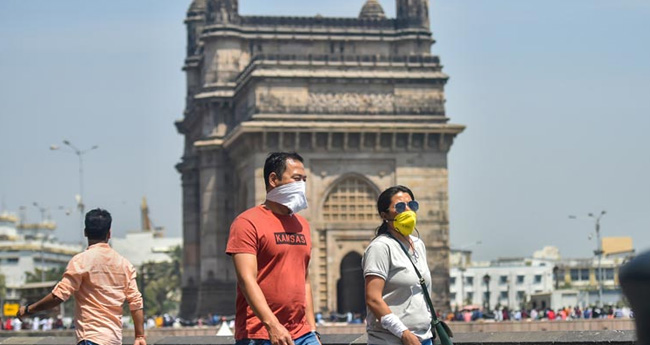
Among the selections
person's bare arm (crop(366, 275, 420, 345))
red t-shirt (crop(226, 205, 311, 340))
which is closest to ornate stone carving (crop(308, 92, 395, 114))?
person's bare arm (crop(366, 275, 420, 345))

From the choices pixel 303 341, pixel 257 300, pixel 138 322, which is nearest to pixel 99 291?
pixel 138 322

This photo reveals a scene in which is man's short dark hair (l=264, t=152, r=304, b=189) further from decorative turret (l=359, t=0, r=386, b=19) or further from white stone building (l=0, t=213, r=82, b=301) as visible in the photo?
white stone building (l=0, t=213, r=82, b=301)

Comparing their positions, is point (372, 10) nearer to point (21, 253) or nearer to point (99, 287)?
point (99, 287)

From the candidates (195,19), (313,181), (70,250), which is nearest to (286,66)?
(313,181)

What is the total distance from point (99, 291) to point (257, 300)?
237 centimetres

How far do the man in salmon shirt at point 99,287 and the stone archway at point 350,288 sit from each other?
54559 mm

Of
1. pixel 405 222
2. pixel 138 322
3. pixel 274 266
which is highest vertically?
pixel 405 222

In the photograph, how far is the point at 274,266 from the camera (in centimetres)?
955

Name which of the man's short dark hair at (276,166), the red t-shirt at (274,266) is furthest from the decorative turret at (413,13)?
the red t-shirt at (274,266)

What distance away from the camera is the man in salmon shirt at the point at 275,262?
9.27 metres

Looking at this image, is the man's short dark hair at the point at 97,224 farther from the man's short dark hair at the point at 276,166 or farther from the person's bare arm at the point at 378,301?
the person's bare arm at the point at 378,301

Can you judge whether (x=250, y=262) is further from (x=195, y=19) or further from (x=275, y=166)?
(x=195, y=19)

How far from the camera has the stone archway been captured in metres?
65.9

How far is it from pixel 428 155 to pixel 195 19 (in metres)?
23.1
